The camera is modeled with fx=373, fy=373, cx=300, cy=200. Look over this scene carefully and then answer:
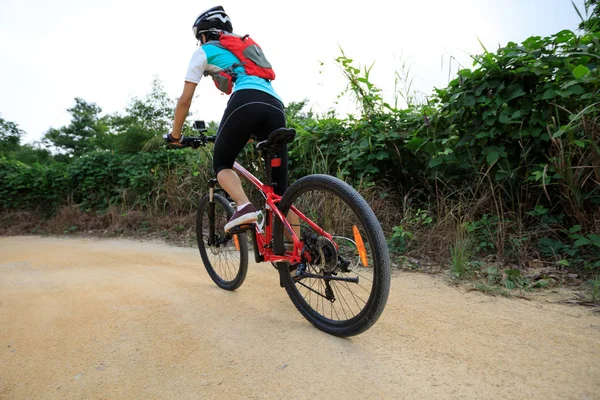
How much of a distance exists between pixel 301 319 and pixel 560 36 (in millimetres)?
3217

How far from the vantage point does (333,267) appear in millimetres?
2125

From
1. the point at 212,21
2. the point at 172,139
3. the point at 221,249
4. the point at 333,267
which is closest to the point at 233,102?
the point at 212,21

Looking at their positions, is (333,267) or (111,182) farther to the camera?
(111,182)

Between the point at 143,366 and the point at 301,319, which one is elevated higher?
the point at 301,319

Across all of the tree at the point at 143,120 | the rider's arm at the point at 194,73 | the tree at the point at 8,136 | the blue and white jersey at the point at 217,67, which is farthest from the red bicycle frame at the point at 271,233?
the tree at the point at 8,136

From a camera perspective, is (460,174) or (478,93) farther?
(460,174)

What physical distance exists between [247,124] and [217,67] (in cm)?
46

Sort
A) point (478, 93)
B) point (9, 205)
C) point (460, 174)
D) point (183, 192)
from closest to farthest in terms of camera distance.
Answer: point (478, 93) → point (460, 174) → point (183, 192) → point (9, 205)

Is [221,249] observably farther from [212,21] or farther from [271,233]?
[212,21]

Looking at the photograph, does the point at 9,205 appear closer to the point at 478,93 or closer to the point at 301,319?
the point at 301,319

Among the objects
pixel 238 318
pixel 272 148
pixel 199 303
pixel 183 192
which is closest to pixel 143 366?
pixel 238 318

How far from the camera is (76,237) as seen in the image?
275 inches

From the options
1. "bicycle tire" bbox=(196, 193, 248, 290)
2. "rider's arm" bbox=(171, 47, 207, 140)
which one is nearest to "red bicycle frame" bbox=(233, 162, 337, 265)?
"bicycle tire" bbox=(196, 193, 248, 290)

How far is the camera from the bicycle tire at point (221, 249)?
2982 mm
